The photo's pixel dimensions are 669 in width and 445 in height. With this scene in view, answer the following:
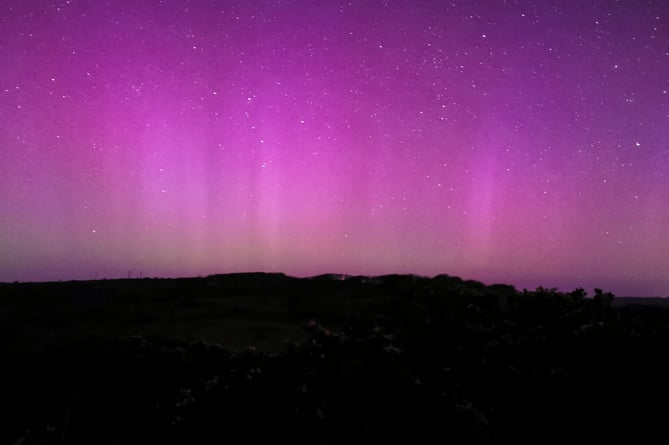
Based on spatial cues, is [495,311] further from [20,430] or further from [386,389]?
[20,430]

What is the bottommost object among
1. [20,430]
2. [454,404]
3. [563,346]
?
[20,430]

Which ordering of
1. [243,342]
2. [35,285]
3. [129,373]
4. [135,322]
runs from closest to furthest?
[129,373]
[243,342]
[135,322]
[35,285]

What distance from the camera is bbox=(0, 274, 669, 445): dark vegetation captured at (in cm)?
725

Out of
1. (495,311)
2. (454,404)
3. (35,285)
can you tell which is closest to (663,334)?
(495,311)

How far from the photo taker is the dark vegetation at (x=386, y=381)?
7.25 metres

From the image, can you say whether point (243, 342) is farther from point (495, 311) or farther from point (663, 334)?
point (663, 334)

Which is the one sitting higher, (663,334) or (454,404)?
(663,334)

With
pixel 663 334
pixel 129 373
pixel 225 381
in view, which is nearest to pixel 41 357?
pixel 129 373

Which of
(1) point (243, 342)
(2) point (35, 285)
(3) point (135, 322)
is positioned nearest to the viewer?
(1) point (243, 342)

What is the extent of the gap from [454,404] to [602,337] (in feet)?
10.2

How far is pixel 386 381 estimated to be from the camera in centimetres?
804

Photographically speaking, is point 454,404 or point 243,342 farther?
point 243,342

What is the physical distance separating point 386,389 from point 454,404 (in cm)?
102

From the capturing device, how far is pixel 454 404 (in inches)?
311
